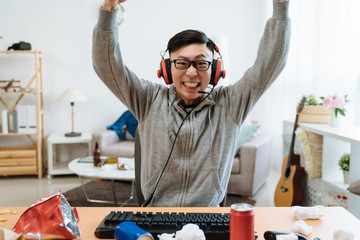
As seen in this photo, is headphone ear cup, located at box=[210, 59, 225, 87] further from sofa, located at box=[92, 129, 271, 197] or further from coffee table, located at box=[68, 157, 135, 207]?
sofa, located at box=[92, 129, 271, 197]

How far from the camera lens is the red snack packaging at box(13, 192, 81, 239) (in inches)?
32.3

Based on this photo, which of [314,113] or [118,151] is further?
[118,151]

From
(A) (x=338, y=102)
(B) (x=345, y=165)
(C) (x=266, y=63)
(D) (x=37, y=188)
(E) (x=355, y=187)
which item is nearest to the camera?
(C) (x=266, y=63)

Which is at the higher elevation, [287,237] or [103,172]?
[287,237]

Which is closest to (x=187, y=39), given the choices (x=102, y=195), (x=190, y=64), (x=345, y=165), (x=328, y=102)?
(x=190, y=64)

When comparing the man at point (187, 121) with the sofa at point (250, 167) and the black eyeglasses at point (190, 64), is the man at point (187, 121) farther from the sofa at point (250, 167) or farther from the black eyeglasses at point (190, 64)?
the sofa at point (250, 167)

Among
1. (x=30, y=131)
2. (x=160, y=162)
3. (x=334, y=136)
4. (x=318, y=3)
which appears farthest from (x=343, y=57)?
(x=30, y=131)

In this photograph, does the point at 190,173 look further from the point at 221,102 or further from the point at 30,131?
the point at 30,131

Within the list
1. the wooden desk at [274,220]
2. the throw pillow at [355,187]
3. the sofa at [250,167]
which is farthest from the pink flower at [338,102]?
the wooden desk at [274,220]

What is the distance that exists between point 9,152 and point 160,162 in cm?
330

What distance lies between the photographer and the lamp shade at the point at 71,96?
13.4 feet

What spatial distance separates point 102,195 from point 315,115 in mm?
2059

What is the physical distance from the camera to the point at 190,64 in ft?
4.29

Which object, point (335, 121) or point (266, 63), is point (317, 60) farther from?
point (266, 63)
